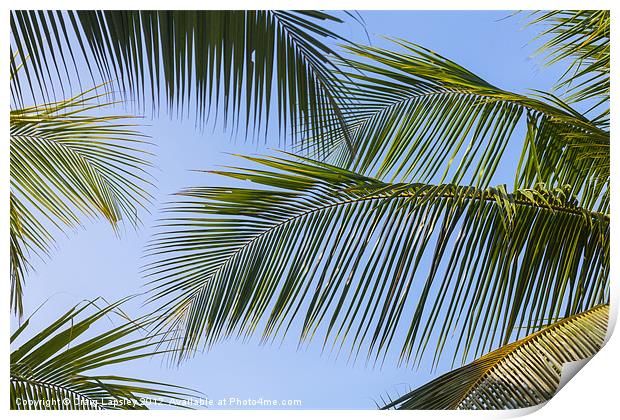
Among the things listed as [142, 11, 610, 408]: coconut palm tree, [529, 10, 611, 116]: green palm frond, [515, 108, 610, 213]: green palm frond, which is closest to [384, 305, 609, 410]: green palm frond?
[142, 11, 610, 408]: coconut palm tree

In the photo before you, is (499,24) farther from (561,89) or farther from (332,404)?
(332,404)

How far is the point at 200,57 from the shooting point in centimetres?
170

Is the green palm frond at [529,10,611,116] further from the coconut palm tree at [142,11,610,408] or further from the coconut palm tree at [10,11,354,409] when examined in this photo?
the coconut palm tree at [10,11,354,409]

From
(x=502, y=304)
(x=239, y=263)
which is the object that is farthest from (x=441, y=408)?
(x=239, y=263)

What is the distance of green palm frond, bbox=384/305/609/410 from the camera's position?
1776 mm

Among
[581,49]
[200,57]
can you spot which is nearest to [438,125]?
[581,49]

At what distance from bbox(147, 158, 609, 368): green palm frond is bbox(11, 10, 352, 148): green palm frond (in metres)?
0.16

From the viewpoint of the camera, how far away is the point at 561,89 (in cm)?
184

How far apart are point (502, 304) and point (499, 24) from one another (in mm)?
726

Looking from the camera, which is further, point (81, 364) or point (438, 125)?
point (438, 125)

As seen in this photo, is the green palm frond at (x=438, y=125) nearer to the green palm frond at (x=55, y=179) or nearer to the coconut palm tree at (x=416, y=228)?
the coconut palm tree at (x=416, y=228)

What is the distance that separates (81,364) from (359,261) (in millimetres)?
757

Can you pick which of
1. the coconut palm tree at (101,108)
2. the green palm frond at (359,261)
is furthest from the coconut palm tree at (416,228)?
the coconut palm tree at (101,108)
